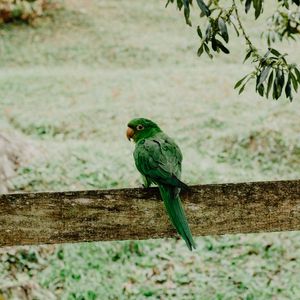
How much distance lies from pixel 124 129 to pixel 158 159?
5.59 metres

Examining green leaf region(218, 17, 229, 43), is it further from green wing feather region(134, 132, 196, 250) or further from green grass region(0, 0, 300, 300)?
green grass region(0, 0, 300, 300)

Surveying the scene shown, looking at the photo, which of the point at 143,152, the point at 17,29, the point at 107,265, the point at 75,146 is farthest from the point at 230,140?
the point at 17,29

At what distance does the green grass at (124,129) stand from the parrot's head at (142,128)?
165 centimetres

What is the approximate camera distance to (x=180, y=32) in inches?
545

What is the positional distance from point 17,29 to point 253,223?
1254cm

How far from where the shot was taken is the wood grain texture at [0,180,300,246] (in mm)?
2049

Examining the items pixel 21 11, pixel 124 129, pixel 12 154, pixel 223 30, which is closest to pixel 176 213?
pixel 223 30

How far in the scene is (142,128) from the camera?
2867mm

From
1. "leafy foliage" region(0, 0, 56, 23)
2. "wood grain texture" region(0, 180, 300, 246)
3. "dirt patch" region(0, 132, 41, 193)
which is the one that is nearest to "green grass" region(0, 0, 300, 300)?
"dirt patch" region(0, 132, 41, 193)

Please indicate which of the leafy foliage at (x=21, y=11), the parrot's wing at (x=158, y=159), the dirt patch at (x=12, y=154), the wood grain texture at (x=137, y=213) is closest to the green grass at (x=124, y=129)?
the dirt patch at (x=12, y=154)

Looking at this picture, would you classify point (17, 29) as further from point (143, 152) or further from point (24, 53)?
point (143, 152)

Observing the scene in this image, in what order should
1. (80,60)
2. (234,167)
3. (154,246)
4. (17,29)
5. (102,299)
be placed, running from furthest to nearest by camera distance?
(17,29) < (80,60) < (234,167) < (154,246) < (102,299)

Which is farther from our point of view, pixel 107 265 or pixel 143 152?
pixel 107 265

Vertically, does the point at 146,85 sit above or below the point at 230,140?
below
